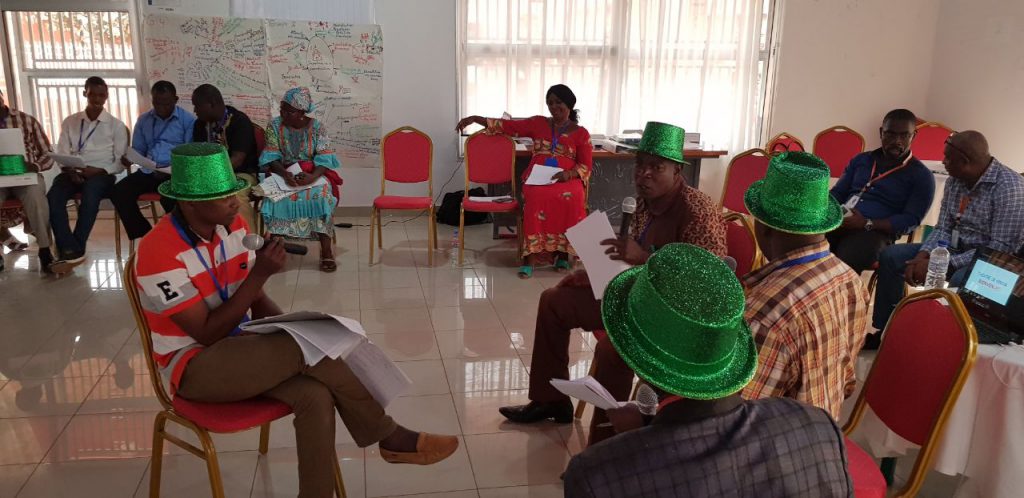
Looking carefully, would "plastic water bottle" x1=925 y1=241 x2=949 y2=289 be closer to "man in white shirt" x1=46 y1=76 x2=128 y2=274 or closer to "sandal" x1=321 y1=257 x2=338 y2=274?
"sandal" x1=321 y1=257 x2=338 y2=274

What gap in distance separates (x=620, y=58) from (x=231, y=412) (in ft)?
17.0

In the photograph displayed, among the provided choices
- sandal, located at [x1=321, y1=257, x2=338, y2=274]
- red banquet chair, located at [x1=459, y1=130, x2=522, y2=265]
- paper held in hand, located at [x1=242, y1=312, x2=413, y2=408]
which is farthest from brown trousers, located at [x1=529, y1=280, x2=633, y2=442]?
red banquet chair, located at [x1=459, y1=130, x2=522, y2=265]

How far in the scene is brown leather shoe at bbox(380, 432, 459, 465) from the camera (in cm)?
228

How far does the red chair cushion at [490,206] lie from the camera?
5000 millimetres

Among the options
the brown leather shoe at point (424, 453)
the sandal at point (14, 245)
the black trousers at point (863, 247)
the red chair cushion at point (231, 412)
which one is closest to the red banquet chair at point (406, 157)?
the sandal at point (14, 245)

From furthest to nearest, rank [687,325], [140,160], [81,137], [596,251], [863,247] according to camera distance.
Answer: [81,137] < [140,160] < [863,247] < [596,251] < [687,325]

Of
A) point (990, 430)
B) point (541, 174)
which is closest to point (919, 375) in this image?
point (990, 430)

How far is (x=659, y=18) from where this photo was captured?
6.34 m

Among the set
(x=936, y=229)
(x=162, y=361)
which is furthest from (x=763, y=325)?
(x=936, y=229)

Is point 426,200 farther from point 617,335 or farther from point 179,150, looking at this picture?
point 617,335

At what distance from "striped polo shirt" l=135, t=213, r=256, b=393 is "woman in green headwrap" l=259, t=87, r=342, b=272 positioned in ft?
9.34

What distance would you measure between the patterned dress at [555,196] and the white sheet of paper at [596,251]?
233cm

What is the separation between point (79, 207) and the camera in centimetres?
500

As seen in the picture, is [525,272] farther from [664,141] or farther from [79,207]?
[79,207]
